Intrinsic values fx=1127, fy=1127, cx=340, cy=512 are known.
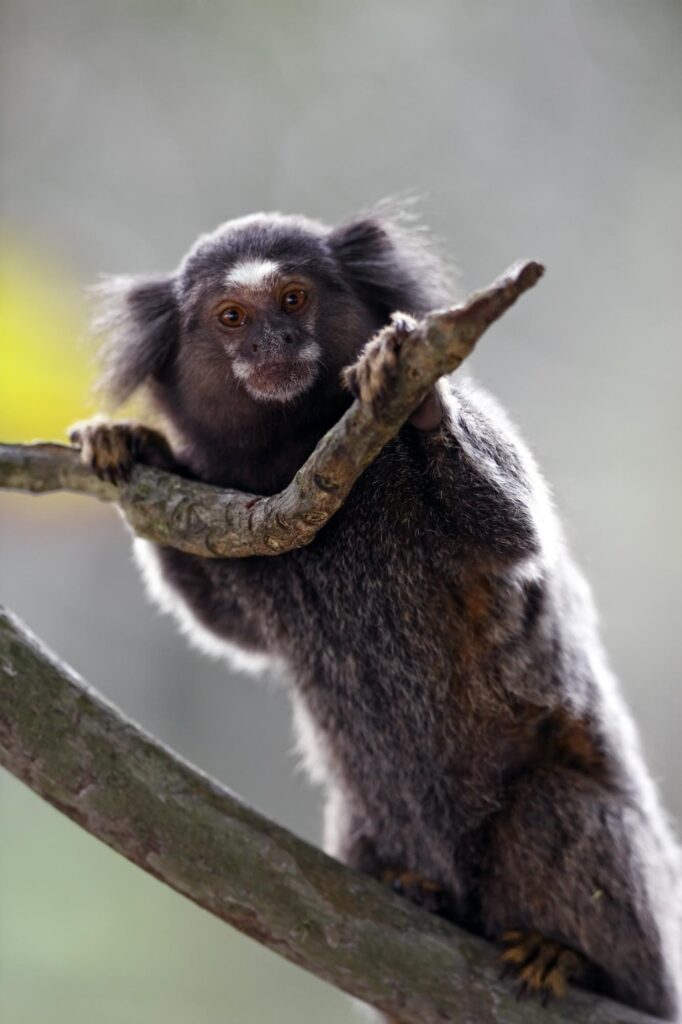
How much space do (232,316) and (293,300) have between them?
21 centimetres

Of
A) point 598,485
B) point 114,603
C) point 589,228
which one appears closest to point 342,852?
point 114,603

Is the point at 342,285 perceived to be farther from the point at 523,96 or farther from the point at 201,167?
the point at 523,96

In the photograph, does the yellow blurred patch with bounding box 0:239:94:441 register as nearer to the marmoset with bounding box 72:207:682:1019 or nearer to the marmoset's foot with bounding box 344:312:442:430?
the marmoset with bounding box 72:207:682:1019

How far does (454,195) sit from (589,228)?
128cm

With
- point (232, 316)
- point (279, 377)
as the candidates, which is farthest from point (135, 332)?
point (279, 377)

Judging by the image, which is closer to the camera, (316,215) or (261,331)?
(261,331)

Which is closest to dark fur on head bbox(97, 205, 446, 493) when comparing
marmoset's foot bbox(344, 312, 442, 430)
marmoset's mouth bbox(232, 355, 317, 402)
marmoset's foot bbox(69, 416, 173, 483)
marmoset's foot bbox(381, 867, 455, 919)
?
marmoset's mouth bbox(232, 355, 317, 402)

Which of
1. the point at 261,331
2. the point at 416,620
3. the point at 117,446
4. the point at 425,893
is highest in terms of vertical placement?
the point at 261,331

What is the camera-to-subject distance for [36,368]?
23.0 feet

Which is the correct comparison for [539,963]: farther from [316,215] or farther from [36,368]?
[316,215]

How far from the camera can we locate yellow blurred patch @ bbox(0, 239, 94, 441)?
6.92 m

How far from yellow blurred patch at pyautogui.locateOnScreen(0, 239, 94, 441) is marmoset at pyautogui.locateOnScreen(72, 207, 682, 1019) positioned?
286 cm

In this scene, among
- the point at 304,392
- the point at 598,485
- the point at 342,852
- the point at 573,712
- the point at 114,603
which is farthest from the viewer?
the point at 598,485

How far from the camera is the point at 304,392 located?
3.67 m
